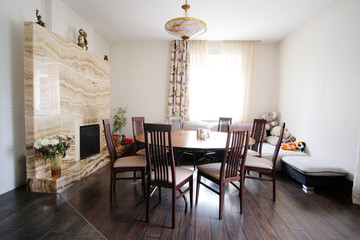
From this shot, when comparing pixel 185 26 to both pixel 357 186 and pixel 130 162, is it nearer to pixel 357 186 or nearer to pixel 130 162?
pixel 130 162

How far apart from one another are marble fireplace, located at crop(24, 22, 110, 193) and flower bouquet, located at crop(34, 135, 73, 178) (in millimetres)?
105

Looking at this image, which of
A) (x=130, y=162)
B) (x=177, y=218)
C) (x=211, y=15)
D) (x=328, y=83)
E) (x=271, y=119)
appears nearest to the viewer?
(x=177, y=218)

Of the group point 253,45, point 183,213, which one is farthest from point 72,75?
point 253,45

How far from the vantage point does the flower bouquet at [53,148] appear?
7.31 ft

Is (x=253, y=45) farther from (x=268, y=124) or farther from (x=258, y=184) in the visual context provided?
(x=258, y=184)

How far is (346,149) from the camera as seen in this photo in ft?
8.04

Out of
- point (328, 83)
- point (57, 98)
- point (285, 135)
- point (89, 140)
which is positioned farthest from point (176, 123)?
point (328, 83)

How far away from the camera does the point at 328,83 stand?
111 inches

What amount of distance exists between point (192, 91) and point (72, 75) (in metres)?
2.78

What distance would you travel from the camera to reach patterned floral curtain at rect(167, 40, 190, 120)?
4.57 m

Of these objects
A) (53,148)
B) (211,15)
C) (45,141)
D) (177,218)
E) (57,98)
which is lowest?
(177,218)

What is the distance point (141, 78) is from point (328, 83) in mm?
4078

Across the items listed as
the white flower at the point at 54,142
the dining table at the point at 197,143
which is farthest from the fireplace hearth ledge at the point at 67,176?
the dining table at the point at 197,143

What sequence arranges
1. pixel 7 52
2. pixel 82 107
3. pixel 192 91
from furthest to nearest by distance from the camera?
pixel 192 91 < pixel 82 107 < pixel 7 52
